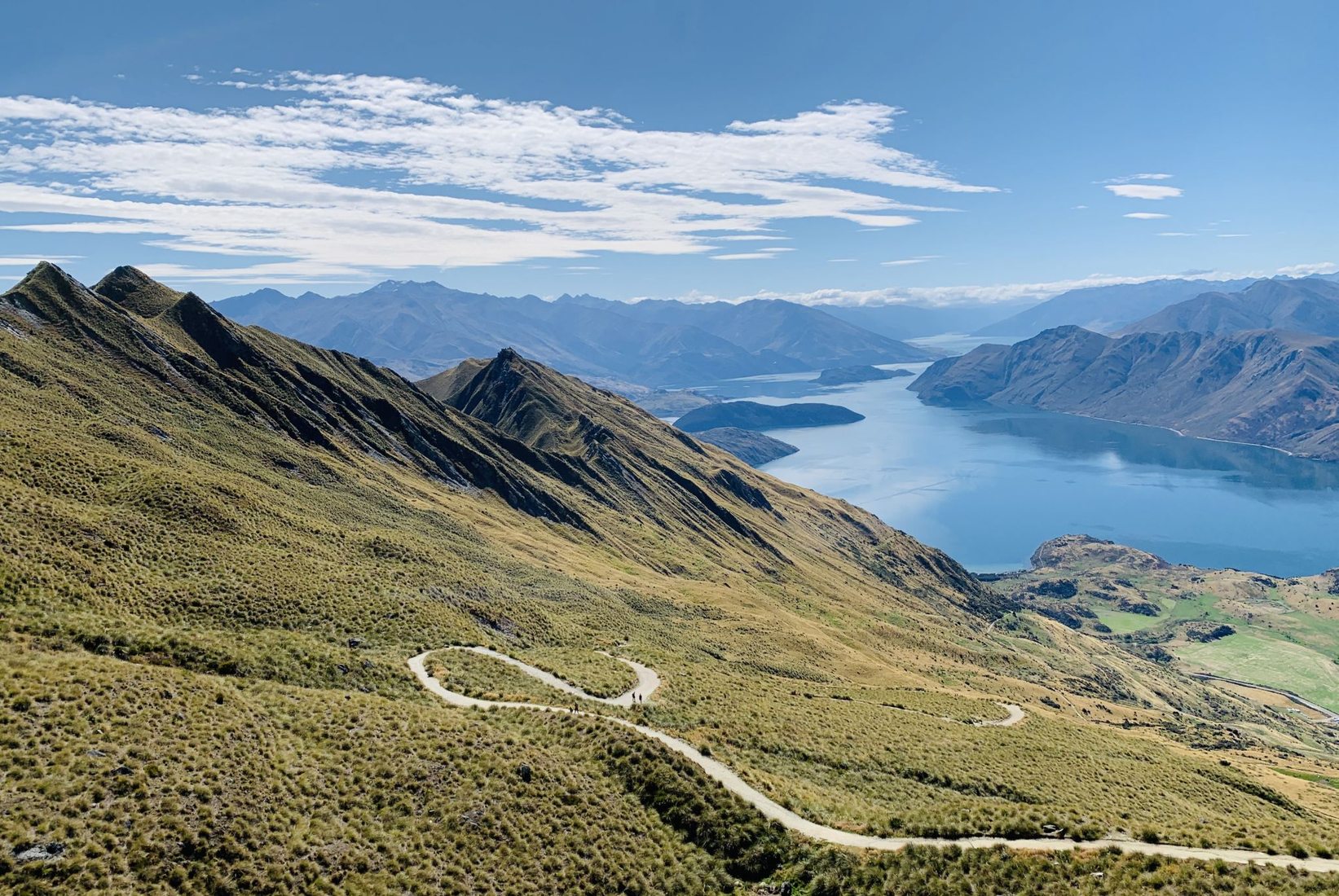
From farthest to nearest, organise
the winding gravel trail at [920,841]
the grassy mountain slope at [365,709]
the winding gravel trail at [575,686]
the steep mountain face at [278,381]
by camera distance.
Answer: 1. the steep mountain face at [278,381]
2. the winding gravel trail at [575,686]
3. the winding gravel trail at [920,841]
4. the grassy mountain slope at [365,709]

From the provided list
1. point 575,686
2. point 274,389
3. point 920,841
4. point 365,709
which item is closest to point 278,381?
point 274,389

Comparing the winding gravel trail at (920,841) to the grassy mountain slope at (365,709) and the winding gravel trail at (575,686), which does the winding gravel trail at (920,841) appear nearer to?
the grassy mountain slope at (365,709)

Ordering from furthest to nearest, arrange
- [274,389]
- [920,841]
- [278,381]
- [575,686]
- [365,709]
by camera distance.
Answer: [278,381] → [274,389] → [575,686] → [365,709] → [920,841]

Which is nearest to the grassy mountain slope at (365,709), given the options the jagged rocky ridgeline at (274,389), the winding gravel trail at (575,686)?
the jagged rocky ridgeline at (274,389)

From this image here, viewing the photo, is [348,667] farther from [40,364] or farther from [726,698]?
[40,364]

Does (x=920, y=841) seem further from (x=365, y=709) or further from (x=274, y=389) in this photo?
(x=274, y=389)

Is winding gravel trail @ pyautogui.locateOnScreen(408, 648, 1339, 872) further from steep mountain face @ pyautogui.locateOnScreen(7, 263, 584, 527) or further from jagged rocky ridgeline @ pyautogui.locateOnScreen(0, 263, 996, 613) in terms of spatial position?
steep mountain face @ pyautogui.locateOnScreen(7, 263, 584, 527)

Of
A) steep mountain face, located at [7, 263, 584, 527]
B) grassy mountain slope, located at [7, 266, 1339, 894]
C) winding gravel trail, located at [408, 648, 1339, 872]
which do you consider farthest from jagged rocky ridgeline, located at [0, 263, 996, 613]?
winding gravel trail, located at [408, 648, 1339, 872]

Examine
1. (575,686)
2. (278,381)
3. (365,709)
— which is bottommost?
(575,686)

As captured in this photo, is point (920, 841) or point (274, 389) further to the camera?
point (274, 389)

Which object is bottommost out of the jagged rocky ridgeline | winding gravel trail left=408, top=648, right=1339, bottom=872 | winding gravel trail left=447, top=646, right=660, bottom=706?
winding gravel trail left=447, top=646, right=660, bottom=706
